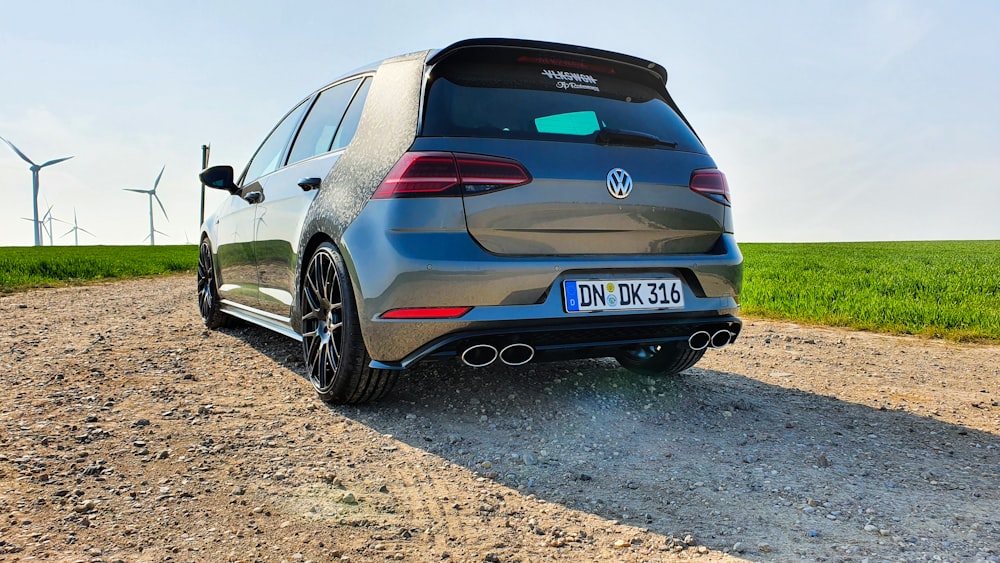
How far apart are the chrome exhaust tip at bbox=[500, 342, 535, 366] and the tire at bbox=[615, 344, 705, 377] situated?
1334mm

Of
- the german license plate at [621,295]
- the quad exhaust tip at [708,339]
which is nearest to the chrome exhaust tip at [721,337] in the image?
the quad exhaust tip at [708,339]

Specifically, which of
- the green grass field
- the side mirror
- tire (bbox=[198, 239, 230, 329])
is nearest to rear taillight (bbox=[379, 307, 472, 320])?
the side mirror

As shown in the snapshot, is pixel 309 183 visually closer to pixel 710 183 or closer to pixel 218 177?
pixel 218 177

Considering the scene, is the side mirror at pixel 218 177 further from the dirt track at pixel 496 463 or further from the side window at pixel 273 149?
the dirt track at pixel 496 463

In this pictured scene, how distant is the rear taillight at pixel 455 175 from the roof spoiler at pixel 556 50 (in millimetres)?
582

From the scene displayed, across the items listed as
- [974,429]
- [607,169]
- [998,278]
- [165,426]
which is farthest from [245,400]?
[998,278]

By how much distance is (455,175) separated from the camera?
10.8 feet

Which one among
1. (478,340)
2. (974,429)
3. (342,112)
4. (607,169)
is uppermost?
(342,112)

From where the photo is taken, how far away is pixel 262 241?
5109 millimetres

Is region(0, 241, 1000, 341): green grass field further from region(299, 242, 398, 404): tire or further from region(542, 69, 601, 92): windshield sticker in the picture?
region(299, 242, 398, 404): tire

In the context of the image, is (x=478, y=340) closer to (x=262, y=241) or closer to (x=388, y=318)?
(x=388, y=318)

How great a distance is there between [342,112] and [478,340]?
6.17ft

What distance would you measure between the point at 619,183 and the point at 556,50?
0.77 metres

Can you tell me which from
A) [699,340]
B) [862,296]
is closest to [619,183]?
[699,340]
